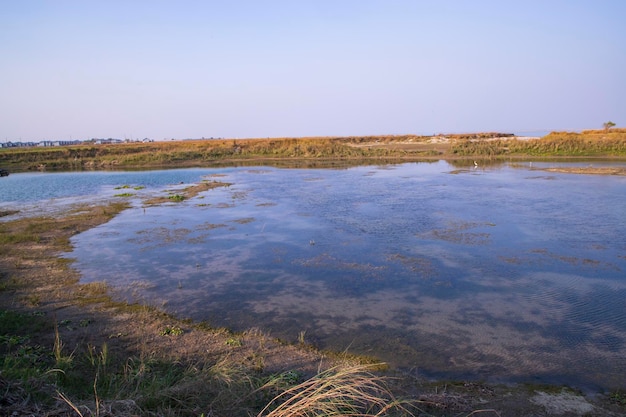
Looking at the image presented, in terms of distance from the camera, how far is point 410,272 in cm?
1063

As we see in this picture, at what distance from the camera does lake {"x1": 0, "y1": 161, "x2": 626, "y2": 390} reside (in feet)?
22.9

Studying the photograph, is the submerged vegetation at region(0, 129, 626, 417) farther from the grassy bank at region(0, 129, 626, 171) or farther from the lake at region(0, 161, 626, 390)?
the grassy bank at region(0, 129, 626, 171)

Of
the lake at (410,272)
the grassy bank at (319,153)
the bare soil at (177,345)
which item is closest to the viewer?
the bare soil at (177,345)

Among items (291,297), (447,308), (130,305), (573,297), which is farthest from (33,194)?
(573,297)

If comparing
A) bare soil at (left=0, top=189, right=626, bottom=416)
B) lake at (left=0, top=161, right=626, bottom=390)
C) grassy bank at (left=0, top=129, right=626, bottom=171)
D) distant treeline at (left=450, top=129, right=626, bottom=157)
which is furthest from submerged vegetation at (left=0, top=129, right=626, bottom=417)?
distant treeline at (left=450, top=129, right=626, bottom=157)

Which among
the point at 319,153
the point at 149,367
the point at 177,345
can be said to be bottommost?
the point at 177,345

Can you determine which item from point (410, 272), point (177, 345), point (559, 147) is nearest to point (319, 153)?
point (559, 147)

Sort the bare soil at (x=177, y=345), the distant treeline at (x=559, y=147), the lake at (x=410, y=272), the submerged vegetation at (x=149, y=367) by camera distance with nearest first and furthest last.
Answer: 1. the submerged vegetation at (x=149, y=367)
2. the bare soil at (x=177, y=345)
3. the lake at (x=410, y=272)
4. the distant treeline at (x=559, y=147)

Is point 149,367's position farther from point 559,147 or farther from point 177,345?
point 559,147

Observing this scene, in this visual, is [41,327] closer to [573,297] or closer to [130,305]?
[130,305]

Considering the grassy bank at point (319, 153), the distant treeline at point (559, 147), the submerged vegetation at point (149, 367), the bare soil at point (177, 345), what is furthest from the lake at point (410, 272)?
the grassy bank at point (319, 153)

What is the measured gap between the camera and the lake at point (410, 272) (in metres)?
6.97

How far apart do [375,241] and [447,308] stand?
5.19 meters

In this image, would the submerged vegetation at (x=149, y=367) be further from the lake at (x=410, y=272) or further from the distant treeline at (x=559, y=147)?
the distant treeline at (x=559, y=147)
